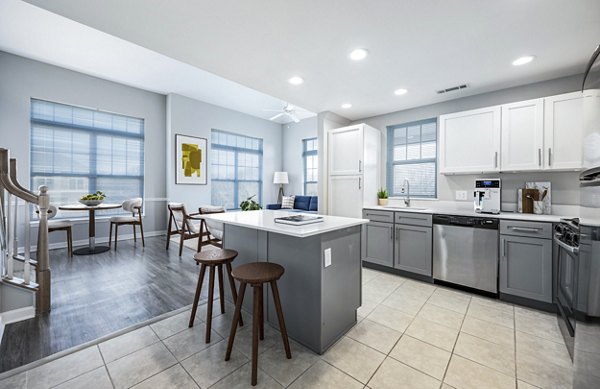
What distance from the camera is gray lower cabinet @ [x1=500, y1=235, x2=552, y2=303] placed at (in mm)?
2418

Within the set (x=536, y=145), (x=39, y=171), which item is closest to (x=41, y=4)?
(x=39, y=171)

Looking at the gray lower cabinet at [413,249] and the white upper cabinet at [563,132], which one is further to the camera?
the gray lower cabinet at [413,249]

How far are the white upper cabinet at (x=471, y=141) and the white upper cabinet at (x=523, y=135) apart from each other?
0.08 meters

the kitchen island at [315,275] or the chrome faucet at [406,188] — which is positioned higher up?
the chrome faucet at [406,188]

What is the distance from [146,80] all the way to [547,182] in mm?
6859

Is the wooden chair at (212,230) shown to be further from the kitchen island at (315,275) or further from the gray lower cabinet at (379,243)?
the gray lower cabinet at (379,243)

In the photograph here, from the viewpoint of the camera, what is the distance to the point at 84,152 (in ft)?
15.7

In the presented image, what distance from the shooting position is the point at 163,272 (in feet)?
11.1

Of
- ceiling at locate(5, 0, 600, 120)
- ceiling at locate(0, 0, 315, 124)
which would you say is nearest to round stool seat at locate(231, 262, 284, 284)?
ceiling at locate(5, 0, 600, 120)

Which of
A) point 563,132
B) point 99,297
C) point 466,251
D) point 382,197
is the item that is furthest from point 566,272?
point 99,297

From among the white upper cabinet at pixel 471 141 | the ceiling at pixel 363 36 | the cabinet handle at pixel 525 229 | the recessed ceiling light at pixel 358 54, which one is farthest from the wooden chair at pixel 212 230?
the cabinet handle at pixel 525 229

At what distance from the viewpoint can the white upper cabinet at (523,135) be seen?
9.06 feet

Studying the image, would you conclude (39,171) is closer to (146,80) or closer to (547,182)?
(146,80)

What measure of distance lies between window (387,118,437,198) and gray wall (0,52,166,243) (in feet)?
17.0
